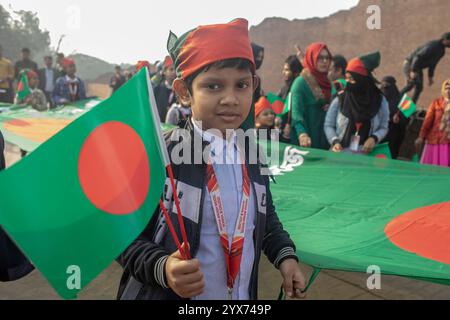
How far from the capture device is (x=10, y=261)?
52.5 inches

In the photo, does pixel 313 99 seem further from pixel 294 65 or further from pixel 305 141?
pixel 294 65

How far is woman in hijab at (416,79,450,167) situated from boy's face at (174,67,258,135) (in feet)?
13.2

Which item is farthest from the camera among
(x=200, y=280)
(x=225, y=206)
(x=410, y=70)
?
(x=410, y=70)

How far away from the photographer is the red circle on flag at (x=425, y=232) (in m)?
1.88

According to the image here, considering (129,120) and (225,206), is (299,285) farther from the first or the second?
(129,120)

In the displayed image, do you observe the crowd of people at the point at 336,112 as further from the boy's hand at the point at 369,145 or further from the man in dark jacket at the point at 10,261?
the man in dark jacket at the point at 10,261

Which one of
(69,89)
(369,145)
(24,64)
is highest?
(24,64)

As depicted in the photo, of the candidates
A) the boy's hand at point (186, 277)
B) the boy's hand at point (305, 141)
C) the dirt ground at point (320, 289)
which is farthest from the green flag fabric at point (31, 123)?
the boy's hand at point (186, 277)

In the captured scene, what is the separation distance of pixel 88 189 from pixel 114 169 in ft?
0.27

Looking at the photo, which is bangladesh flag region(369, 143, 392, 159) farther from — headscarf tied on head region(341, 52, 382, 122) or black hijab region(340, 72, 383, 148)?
headscarf tied on head region(341, 52, 382, 122)

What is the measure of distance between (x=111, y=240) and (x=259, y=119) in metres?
3.64

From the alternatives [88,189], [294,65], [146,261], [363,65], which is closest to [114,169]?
[88,189]

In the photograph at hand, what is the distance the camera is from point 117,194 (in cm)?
112
